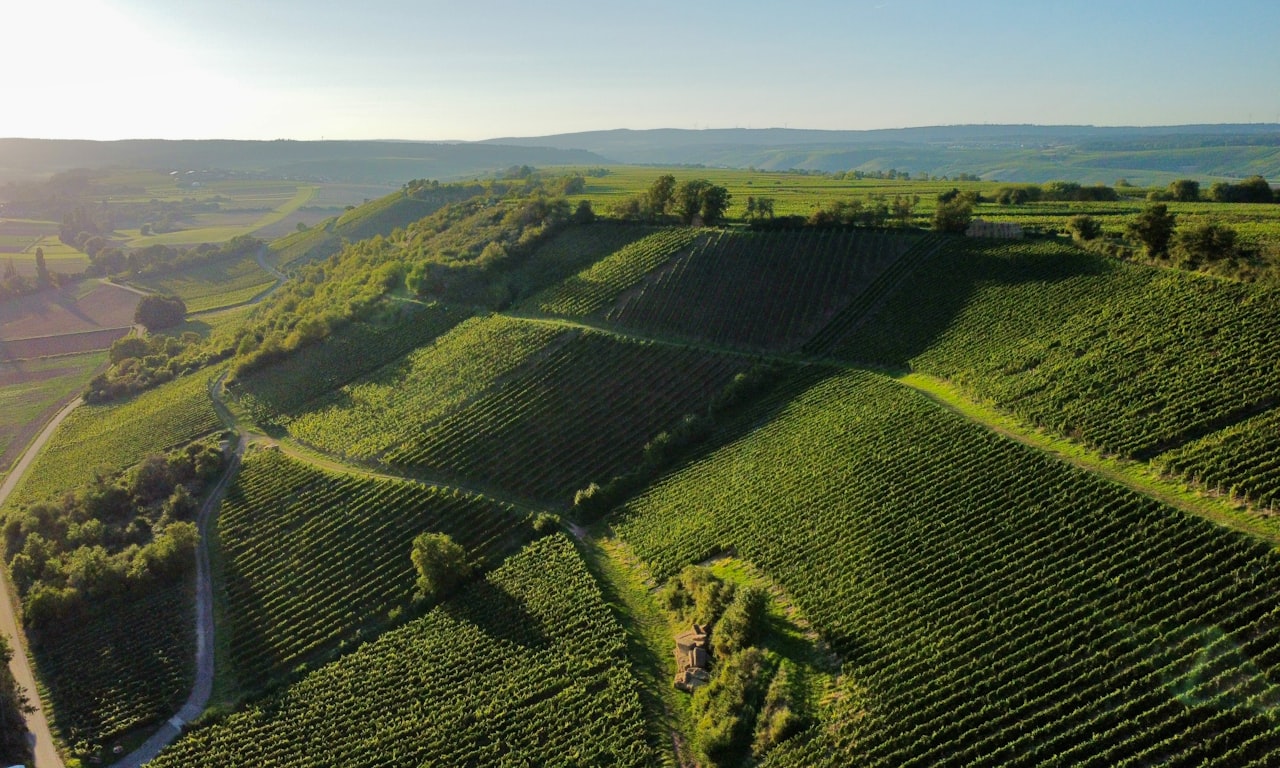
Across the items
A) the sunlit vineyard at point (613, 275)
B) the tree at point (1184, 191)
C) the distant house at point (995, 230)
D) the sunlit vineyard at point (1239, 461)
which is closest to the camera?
the sunlit vineyard at point (1239, 461)

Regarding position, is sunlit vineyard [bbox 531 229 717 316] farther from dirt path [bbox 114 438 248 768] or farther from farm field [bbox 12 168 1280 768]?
dirt path [bbox 114 438 248 768]

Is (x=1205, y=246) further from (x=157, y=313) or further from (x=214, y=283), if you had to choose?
(x=214, y=283)

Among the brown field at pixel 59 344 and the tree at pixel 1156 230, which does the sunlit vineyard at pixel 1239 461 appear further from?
the brown field at pixel 59 344

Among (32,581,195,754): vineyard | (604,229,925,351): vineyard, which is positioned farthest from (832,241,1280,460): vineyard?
(32,581,195,754): vineyard

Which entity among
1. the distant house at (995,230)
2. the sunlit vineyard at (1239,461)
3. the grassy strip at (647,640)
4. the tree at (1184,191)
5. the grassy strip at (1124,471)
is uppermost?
the tree at (1184,191)

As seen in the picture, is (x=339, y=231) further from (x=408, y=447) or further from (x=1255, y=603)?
(x=1255, y=603)

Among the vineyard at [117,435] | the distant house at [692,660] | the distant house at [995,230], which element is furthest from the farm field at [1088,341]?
the vineyard at [117,435]

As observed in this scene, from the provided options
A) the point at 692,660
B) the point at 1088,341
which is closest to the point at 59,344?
the point at 692,660
